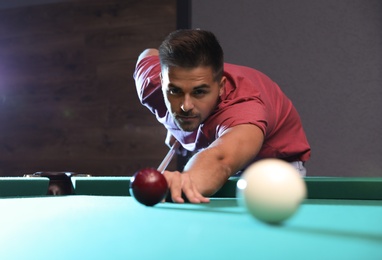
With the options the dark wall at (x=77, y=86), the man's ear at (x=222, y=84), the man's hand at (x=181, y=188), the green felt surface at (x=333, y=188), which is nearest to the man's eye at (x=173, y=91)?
the man's ear at (x=222, y=84)

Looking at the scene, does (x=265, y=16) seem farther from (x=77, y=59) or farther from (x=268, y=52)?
(x=77, y=59)

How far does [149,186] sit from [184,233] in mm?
405

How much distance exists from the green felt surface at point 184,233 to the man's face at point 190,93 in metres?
0.70

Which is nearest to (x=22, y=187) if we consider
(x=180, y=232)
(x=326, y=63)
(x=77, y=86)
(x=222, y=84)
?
(x=222, y=84)

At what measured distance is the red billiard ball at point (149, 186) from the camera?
4.17 feet

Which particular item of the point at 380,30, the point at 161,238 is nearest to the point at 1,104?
the point at 380,30

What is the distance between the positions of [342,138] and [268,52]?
3.50 ft

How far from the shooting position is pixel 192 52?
198cm

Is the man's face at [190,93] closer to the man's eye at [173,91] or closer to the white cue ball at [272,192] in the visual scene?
the man's eye at [173,91]

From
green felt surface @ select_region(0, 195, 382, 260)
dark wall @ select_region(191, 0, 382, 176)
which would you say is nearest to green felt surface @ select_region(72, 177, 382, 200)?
green felt surface @ select_region(0, 195, 382, 260)

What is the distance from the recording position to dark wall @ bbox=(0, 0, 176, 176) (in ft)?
16.3

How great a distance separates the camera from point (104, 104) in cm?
510

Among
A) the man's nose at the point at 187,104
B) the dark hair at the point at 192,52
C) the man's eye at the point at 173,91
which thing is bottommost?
the man's nose at the point at 187,104

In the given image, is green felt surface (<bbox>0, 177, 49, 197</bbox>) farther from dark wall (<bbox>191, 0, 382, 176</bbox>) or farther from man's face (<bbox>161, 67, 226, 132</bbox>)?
dark wall (<bbox>191, 0, 382, 176</bbox>)
